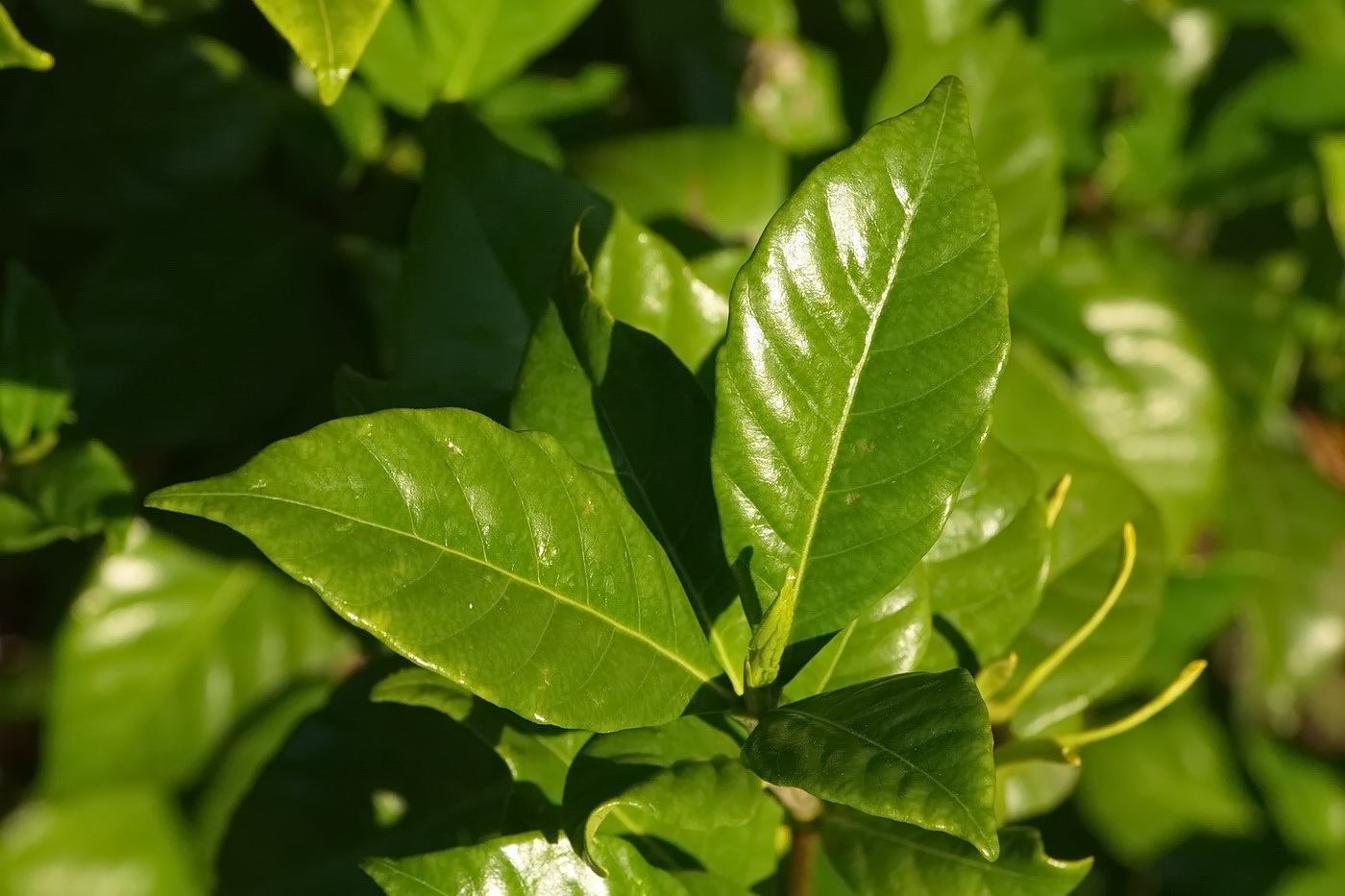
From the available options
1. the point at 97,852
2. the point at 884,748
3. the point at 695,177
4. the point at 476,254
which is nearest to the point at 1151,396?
the point at 695,177

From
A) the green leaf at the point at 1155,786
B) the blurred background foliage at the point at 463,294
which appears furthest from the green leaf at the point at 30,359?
the green leaf at the point at 1155,786

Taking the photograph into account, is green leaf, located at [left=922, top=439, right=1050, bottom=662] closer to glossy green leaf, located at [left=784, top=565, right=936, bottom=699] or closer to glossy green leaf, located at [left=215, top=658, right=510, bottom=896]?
glossy green leaf, located at [left=784, top=565, right=936, bottom=699]

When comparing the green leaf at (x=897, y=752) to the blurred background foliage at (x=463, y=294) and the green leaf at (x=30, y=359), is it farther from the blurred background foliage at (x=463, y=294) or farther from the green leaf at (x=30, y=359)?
the green leaf at (x=30, y=359)

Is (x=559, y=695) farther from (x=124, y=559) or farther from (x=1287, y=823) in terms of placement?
A: (x=1287, y=823)

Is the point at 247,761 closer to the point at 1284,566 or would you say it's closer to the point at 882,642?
the point at 882,642

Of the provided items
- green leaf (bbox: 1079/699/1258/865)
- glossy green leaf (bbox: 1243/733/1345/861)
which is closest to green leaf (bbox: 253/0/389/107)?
green leaf (bbox: 1079/699/1258/865)
